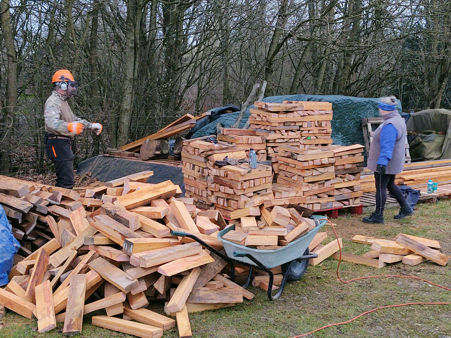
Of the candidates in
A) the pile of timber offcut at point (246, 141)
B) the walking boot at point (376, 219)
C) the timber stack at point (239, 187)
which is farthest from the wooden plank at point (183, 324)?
the walking boot at point (376, 219)

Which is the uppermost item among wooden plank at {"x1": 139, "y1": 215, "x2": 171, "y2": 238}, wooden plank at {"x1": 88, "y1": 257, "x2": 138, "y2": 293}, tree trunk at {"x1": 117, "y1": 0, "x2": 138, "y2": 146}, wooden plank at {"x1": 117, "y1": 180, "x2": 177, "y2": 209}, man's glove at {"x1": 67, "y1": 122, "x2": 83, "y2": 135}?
tree trunk at {"x1": 117, "y1": 0, "x2": 138, "y2": 146}

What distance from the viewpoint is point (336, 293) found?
15.0 ft

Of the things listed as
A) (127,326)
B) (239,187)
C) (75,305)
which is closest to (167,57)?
(239,187)

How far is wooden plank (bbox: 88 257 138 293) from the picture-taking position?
379cm

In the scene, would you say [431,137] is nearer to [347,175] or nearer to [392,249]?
[347,175]

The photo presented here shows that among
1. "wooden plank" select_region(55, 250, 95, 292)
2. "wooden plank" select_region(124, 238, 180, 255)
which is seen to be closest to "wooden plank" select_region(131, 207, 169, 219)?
"wooden plank" select_region(124, 238, 180, 255)

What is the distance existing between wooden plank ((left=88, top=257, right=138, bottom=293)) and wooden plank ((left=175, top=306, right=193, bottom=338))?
462 mm

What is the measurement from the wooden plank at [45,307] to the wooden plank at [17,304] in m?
0.11

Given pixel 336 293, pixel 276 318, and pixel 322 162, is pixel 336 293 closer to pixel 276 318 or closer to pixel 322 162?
pixel 276 318

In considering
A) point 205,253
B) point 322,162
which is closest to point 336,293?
point 205,253

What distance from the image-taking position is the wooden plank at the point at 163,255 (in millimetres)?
3861

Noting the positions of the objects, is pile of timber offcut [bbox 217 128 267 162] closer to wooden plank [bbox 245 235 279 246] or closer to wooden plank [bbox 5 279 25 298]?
wooden plank [bbox 245 235 279 246]

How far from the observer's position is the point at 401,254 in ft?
18.1

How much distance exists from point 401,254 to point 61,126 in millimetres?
5134
